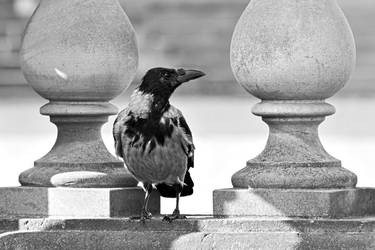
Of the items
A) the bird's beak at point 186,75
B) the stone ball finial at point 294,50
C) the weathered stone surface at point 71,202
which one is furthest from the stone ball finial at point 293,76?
the weathered stone surface at point 71,202

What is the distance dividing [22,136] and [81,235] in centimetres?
1235

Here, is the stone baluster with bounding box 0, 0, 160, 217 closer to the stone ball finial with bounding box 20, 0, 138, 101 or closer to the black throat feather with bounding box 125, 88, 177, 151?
the stone ball finial with bounding box 20, 0, 138, 101

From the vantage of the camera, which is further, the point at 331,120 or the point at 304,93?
the point at 331,120

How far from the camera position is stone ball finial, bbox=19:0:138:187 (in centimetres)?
703

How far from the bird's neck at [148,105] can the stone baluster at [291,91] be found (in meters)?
0.39

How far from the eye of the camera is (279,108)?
6738mm

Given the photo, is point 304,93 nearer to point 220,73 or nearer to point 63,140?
point 63,140

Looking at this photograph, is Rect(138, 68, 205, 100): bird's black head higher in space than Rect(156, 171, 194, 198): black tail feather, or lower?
higher

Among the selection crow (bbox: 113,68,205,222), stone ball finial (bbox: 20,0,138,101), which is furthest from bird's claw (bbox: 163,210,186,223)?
stone ball finial (bbox: 20,0,138,101)

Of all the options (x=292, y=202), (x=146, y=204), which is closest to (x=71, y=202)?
(x=146, y=204)

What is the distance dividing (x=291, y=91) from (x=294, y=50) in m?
0.21

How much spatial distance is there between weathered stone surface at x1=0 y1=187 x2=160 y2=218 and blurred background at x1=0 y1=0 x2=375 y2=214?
976 centimetres

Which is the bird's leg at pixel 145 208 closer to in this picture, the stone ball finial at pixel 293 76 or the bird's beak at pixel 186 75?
the stone ball finial at pixel 293 76

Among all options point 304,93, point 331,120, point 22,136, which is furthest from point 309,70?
point 331,120
